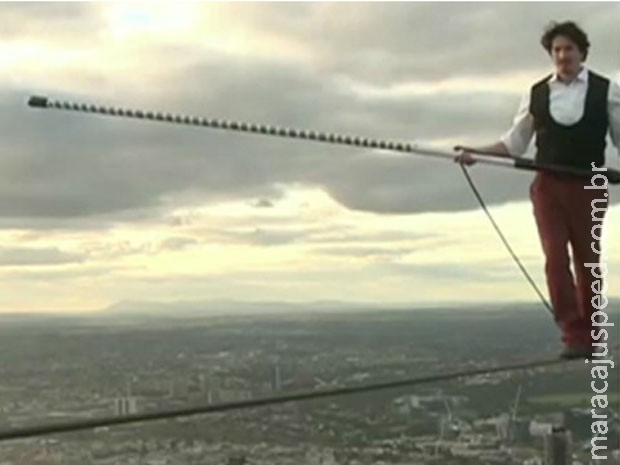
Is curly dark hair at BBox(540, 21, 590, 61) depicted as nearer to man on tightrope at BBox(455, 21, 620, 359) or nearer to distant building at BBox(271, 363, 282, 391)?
man on tightrope at BBox(455, 21, 620, 359)

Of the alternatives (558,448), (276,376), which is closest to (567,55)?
(558,448)

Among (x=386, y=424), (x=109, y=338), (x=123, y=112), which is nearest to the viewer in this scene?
(x=123, y=112)

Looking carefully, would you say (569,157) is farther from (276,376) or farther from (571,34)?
(276,376)

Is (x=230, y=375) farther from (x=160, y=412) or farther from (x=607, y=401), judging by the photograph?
(x=160, y=412)

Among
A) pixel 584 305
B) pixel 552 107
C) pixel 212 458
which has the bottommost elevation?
pixel 212 458

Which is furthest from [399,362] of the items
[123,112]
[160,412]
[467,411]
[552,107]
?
[160,412]

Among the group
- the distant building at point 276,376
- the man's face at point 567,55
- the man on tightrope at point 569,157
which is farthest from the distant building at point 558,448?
the man's face at point 567,55
